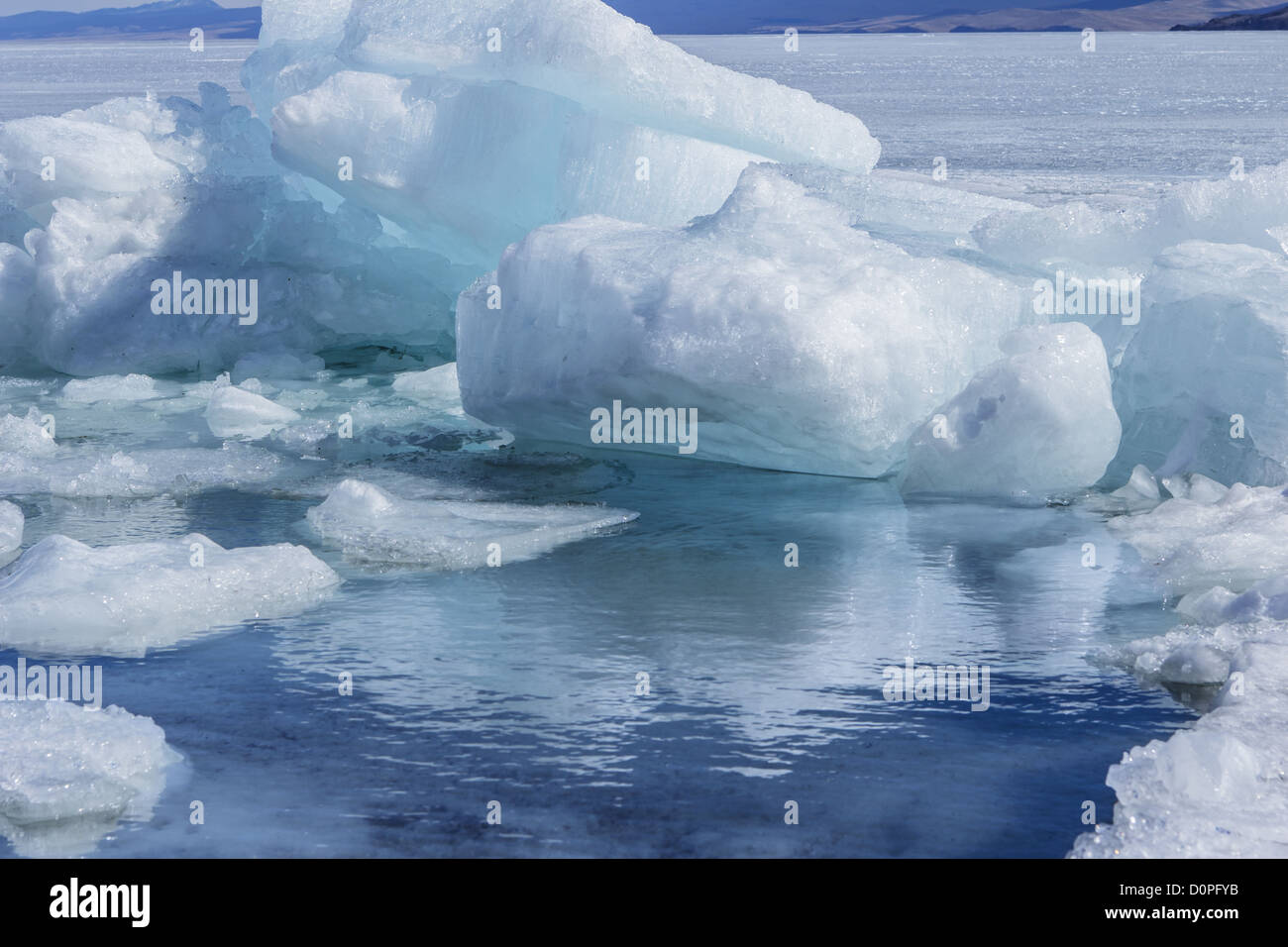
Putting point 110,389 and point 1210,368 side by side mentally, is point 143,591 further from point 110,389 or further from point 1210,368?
point 1210,368

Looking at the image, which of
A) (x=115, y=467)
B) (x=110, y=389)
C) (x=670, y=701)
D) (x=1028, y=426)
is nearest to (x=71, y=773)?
(x=670, y=701)

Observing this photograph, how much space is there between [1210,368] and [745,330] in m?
2.06

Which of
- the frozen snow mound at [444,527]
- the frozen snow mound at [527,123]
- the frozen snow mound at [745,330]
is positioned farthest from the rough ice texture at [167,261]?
the frozen snow mound at [444,527]

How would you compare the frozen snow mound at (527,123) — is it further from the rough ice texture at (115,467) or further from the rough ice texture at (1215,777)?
Result: the rough ice texture at (1215,777)

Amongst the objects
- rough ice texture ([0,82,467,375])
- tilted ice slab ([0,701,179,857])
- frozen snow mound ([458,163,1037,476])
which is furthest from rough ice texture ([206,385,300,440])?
tilted ice slab ([0,701,179,857])

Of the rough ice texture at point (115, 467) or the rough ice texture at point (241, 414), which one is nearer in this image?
the rough ice texture at point (115, 467)

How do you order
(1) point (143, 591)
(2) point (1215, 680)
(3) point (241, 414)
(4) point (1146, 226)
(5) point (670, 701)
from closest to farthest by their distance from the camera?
(5) point (670, 701) → (2) point (1215, 680) → (1) point (143, 591) → (4) point (1146, 226) → (3) point (241, 414)

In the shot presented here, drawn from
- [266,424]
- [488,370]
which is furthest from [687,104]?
[266,424]

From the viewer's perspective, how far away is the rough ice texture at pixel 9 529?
223 inches

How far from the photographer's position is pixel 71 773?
365cm

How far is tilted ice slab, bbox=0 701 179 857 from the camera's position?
11.4 feet

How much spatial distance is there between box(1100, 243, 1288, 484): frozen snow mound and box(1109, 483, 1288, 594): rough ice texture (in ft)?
1.10

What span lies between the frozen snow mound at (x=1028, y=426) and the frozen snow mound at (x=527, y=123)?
8.39 feet
